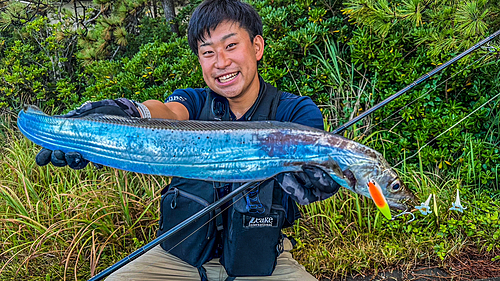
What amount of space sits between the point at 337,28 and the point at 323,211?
2676 mm

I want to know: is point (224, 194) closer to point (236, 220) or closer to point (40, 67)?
point (236, 220)

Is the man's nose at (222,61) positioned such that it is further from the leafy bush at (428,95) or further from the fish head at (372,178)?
the leafy bush at (428,95)

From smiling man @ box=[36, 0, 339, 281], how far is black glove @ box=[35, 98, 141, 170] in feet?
0.50

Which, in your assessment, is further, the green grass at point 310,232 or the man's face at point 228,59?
the green grass at point 310,232

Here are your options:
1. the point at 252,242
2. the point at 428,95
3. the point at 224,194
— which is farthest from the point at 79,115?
Result: the point at 428,95

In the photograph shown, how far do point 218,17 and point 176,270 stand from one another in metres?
2.08

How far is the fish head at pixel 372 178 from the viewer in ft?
6.22

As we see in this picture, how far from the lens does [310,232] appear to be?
157 inches

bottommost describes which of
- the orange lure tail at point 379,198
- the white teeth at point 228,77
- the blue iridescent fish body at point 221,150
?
the orange lure tail at point 379,198

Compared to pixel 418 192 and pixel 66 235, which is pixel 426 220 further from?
pixel 66 235

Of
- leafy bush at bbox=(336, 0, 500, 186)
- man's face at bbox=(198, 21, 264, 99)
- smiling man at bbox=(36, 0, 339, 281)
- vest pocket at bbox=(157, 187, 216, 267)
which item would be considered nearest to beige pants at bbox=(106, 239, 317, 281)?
smiling man at bbox=(36, 0, 339, 281)

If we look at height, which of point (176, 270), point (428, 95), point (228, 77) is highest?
point (228, 77)

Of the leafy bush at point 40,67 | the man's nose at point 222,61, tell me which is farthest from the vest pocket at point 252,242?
the leafy bush at point 40,67

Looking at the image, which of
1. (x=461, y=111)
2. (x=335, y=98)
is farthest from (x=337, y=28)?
(x=461, y=111)
